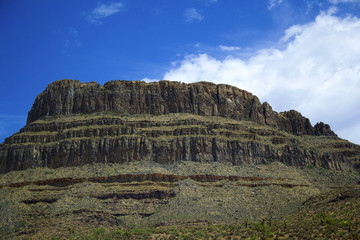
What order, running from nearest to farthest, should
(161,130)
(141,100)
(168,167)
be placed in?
1. (168,167)
2. (161,130)
3. (141,100)

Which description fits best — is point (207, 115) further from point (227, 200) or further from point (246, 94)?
point (227, 200)

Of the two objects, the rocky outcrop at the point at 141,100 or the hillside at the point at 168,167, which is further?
A: the rocky outcrop at the point at 141,100

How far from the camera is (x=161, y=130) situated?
10594 cm

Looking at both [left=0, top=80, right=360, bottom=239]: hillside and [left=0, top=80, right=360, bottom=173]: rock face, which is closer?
[left=0, top=80, right=360, bottom=239]: hillside

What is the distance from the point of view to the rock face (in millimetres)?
100875

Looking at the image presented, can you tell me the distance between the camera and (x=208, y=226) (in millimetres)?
69938

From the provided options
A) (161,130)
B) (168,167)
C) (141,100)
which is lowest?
(168,167)

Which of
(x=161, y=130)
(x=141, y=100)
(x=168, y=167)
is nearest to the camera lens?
→ (x=168, y=167)

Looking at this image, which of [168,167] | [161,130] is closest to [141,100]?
[161,130]

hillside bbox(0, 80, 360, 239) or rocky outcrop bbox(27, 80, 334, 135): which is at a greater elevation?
rocky outcrop bbox(27, 80, 334, 135)

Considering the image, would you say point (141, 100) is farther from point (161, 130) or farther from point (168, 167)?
point (168, 167)

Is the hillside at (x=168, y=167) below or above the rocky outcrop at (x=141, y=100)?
below

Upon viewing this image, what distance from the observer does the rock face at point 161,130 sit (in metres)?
101

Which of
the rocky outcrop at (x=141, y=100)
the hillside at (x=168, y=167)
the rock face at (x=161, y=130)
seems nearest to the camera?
the hillside at (x=168, y=167)
